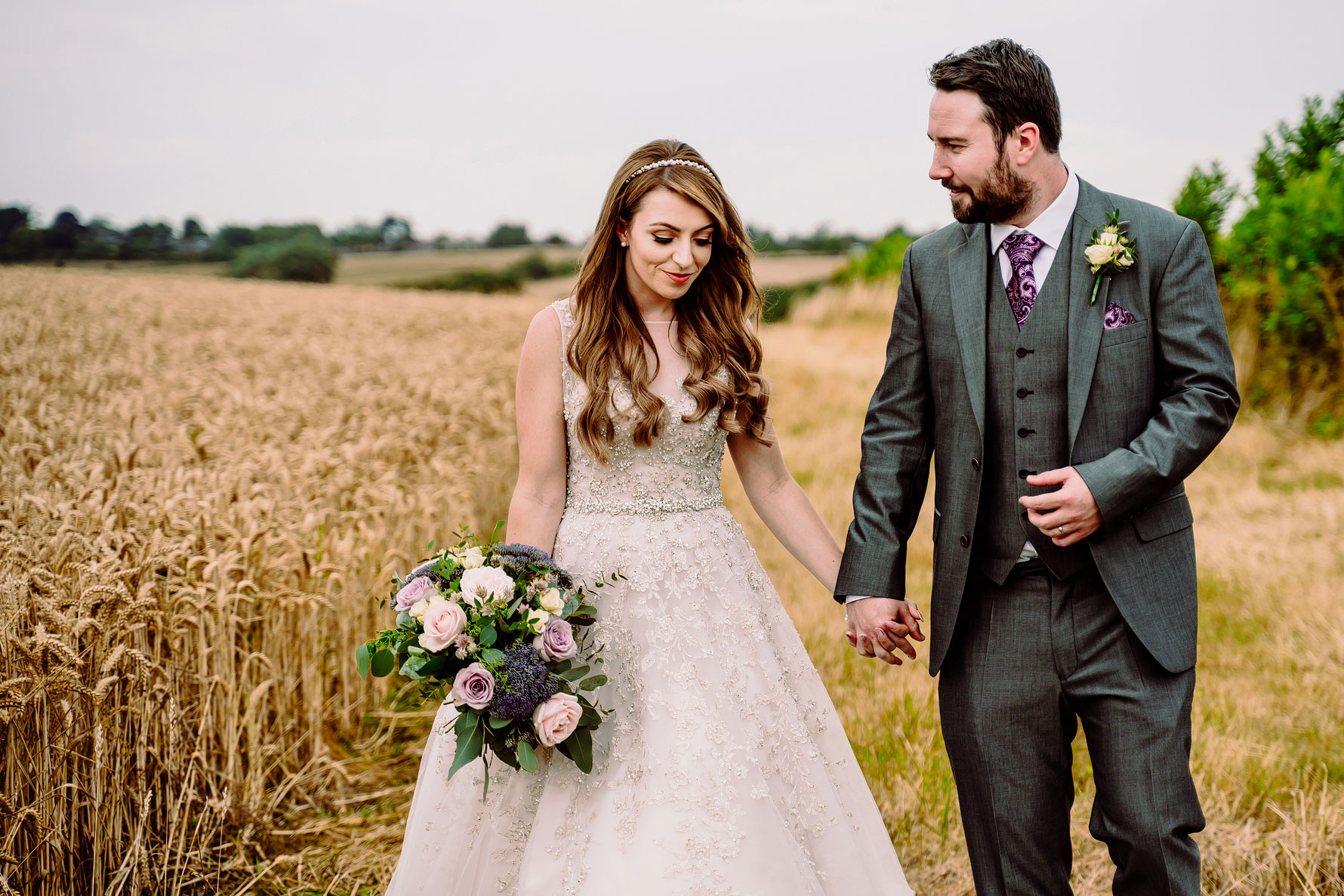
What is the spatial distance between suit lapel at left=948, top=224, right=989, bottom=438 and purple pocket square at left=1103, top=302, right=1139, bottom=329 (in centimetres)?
31

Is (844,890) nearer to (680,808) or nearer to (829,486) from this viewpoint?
(680,808)

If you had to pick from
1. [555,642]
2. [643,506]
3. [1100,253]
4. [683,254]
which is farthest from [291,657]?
[1100,253]

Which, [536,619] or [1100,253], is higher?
[1100,253]

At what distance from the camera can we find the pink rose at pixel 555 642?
8.59ft

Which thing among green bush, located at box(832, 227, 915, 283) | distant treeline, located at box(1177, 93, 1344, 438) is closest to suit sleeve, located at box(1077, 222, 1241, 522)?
distant treeline, located at box(1177, 93, 1344, 438)

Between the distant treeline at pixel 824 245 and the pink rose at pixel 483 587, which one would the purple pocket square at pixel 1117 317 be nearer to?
the pink rose at pixel 483 587

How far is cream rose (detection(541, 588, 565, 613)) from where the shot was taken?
2.61 meters

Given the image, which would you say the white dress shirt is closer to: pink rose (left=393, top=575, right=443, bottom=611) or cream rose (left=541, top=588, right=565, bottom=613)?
cream rose (left=541, top=588, right=565, bottom=613)

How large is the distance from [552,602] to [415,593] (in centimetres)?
36

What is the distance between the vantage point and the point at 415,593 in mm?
2641

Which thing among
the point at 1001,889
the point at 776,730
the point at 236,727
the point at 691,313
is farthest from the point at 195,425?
the point at 1001,889

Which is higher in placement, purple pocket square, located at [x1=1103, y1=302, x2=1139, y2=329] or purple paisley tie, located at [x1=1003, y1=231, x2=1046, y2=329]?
purple paisley tie, located at [x1=1003, y1=231, x2=1046, y2=329]

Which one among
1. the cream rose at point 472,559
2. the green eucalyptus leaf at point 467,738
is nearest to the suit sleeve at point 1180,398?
the cream rose at point 472,559

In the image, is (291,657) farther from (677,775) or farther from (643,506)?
(677,775)
